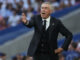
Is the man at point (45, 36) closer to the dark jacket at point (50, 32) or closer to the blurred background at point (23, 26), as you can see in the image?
the dark jacket at point (50, 32)

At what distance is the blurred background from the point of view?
1004cm

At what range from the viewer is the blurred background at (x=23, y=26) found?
1004 cm

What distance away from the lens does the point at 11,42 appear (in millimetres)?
11484

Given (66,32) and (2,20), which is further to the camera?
(2,20)

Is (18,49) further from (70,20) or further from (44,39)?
(44,39)

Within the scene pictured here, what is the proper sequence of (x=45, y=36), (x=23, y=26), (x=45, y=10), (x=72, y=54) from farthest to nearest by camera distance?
(x=23, y=26), (x=72, y=54), (x=45, y=36), (x=45, y=10)

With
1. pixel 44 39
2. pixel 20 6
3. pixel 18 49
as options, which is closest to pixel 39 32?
pixel 44 39

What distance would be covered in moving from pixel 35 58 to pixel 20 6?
746cm

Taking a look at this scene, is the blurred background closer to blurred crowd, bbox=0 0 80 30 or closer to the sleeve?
blurred crowd, bbox=0 0 80 30

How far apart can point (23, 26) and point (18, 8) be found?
6.39ft

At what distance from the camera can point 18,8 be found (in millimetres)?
13828

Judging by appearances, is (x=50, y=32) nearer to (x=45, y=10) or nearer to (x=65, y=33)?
(x=65, y=33)

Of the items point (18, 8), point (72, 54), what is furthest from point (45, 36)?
point (18, 8)

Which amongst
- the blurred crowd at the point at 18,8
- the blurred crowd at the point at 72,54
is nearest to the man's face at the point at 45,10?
the blurred crowd at the point at 72,54
